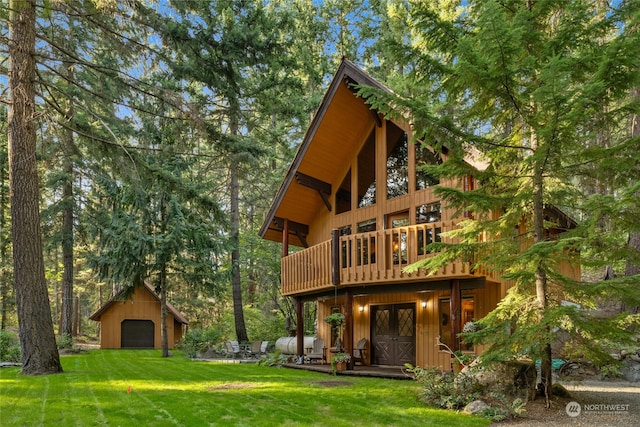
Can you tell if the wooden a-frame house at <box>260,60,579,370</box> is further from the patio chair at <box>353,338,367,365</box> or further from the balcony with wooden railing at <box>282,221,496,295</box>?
the patio chair at <box>353,338,367,365</box>

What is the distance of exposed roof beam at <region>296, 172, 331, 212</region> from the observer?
1472 centimetres

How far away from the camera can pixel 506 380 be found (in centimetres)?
768

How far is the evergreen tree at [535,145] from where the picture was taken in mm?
6301

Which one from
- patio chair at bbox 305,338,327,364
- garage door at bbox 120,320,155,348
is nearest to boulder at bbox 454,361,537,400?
patio chair at bbox 305,338,327,364

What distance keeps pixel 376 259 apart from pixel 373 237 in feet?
3.28

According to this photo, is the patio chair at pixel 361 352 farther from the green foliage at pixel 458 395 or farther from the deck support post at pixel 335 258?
the green foliage at pixel 458 395

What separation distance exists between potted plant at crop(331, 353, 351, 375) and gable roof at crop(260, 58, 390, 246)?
5.11 m

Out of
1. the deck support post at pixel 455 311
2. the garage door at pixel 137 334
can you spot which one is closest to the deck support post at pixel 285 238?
the deck support post at pixel 455 311

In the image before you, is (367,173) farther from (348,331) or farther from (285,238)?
(348,331)

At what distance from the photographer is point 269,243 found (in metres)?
25.8

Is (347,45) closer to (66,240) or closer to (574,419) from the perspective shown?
(66,240)

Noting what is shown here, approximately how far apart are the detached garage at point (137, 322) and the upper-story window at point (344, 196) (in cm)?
1337

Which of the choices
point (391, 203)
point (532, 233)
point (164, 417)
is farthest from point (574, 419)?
point (391, 203)

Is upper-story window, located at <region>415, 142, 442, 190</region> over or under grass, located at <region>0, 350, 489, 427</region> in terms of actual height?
over
